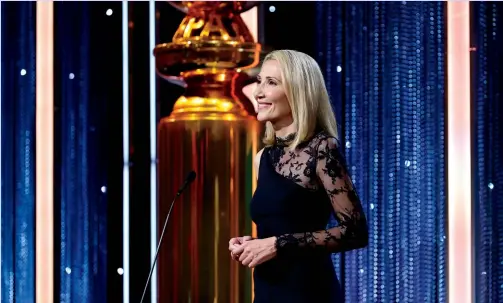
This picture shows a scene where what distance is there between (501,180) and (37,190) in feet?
5.42

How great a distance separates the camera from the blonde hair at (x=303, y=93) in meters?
1.80

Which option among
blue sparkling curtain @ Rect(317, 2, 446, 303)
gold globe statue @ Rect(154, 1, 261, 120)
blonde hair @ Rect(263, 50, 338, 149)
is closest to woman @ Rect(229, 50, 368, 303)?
blonde hair @ Rect(263, 50, 338, 149)

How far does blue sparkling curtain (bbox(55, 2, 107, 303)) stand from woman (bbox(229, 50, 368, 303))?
145cm

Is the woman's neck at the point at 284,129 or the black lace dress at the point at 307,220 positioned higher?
the woman's neck at the point at 284,129

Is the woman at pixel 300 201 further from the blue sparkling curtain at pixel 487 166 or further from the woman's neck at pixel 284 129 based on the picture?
the blue sparkling curtain at pixel 487 166

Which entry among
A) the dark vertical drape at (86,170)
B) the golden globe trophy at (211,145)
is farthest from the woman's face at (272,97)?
the dark vertical drape at (86,170)

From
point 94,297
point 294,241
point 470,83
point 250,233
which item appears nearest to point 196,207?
point 250,233

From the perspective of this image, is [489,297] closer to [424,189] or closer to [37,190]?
[424,189]

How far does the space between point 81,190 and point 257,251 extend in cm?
156

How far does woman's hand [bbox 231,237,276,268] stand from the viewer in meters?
1.77

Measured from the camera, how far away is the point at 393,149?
3.15 metres

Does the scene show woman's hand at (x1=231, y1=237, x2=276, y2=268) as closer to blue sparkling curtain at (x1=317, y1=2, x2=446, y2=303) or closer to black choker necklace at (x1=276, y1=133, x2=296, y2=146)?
black choker necklace at (x1=276, y1=133, x2=296, y2=146)

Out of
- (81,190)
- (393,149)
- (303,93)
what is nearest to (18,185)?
(81,190)

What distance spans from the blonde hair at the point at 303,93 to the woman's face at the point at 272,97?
1 centimetres
